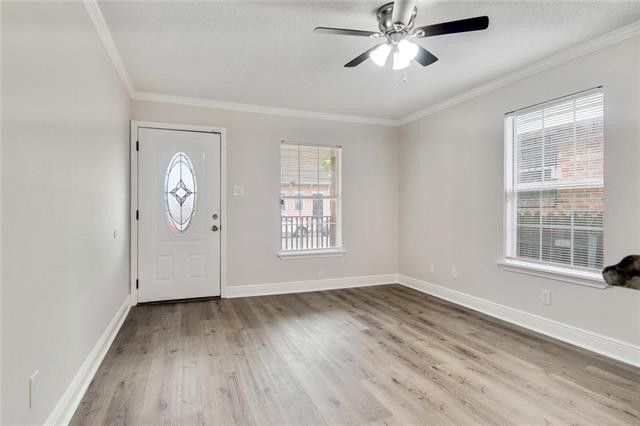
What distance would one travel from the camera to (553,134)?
3082 mm

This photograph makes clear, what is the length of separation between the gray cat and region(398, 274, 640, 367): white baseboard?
A: 2582 millimetres

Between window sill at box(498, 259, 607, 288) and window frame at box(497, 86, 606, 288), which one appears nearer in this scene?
window sill at box(498, 259, 607, 288)

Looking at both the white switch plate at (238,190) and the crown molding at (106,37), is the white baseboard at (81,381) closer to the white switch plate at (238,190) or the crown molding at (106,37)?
the white switch plate at (238,190)

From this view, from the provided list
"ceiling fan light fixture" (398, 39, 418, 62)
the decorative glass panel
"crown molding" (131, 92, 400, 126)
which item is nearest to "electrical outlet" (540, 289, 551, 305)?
"ceiling fan light fixture" (398, 39, 418, 62)

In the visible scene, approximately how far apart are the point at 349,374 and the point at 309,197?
2778 mm

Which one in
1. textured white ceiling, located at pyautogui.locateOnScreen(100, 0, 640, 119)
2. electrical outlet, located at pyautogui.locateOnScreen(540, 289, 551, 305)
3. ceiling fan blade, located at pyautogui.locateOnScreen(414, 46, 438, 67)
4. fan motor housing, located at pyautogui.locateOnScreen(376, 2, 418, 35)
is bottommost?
electrical outlet, located at pyautogui.locateOnScreen(540, 289, 551, 305)

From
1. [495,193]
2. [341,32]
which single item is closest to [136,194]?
[341,32]

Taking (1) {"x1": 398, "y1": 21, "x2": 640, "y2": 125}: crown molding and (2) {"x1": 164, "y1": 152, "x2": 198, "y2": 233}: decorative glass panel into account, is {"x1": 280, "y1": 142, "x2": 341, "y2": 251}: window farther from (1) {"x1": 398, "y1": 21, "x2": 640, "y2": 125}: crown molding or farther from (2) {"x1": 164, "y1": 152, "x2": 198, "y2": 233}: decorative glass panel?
(1) {"x1": 398, "y1": 21, "x2": 640, "y2": 125}: crown molding

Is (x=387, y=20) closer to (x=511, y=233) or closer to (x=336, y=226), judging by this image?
(x=511, y=233)

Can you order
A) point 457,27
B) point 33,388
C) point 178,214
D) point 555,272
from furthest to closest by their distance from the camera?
point 178,214
point 555,272
point 457,27
point 33,388

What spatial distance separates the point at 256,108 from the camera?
4.44 m

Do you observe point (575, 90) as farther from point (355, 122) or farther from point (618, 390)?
point (355, 122)

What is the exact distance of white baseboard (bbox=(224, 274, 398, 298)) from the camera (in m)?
4.38

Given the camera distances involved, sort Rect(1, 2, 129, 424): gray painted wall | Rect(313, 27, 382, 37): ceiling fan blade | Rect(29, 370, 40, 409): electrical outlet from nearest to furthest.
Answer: Rect(1, 2, 129, 424): gray painted wall
Rect(29, 370, 40, 409): electrical outlet
Rect(313, 27, 382, 37): ceiling fan blade
